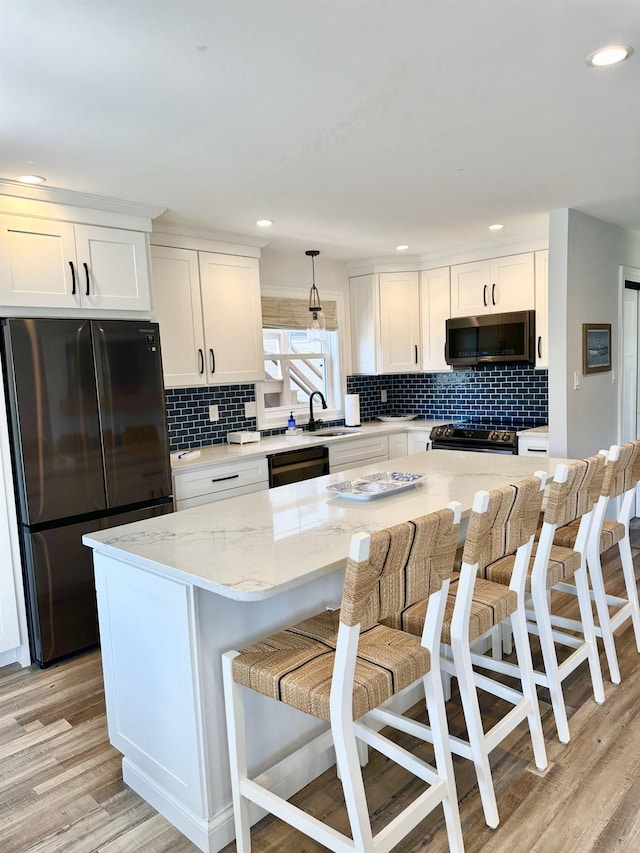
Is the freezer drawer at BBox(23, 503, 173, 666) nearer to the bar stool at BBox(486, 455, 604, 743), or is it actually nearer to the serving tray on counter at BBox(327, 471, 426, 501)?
the serving tray on counter at BBox(327, 471, 426, 501)

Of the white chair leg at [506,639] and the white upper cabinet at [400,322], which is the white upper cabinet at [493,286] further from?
the white chair leg at [506,639]

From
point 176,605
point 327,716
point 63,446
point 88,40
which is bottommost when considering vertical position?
point 327,716

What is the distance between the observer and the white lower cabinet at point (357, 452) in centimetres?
457

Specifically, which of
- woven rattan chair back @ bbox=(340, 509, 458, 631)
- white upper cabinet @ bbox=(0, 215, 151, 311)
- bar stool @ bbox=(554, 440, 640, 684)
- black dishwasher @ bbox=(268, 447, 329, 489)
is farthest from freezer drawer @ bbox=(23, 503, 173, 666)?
bar stool @ bbox=(554, 440, 640, 684)

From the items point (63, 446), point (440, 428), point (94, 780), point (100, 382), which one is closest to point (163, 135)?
point (100, 382)

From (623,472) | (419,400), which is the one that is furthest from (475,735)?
(419,400)

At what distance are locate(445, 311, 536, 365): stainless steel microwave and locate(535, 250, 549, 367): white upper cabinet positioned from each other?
0.04 metres

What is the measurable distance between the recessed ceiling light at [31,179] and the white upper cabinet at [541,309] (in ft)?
11.3

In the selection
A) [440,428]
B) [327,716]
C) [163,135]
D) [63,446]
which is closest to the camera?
[327,716]

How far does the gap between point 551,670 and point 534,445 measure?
2.42m

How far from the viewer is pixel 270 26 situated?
1.63 m

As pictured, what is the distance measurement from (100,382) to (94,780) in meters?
1.83

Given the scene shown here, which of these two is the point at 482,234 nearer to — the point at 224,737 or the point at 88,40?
the point at 88,40

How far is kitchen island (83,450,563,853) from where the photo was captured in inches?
67.5
